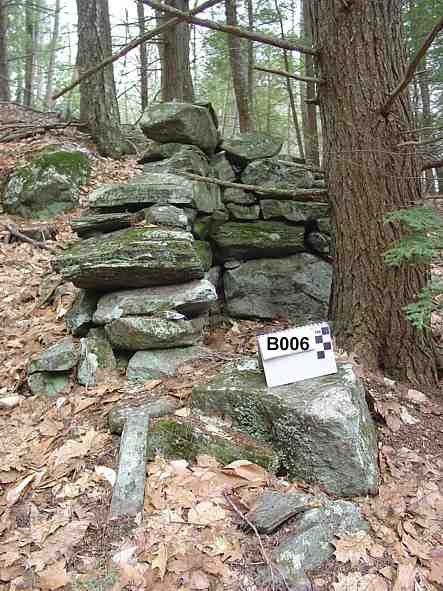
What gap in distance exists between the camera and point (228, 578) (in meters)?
1.91

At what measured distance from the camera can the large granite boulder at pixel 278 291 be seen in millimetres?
5270

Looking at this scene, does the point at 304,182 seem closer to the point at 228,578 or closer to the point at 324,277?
the point at 324,277

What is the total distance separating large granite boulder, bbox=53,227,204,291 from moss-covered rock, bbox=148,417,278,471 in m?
1.39

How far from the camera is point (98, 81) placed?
7.58m

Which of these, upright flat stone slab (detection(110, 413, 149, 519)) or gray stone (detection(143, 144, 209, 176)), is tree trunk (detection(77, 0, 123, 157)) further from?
upright flat stone slab (detection(110, 413, 149, 519))

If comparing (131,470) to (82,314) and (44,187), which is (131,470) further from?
(44,187)

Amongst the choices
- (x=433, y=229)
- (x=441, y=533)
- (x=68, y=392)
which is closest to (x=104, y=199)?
(x=68, y=392)

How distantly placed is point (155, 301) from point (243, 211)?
2.15 m

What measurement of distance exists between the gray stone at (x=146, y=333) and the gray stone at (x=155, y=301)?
10 centimetres

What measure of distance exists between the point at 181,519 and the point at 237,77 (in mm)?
8464

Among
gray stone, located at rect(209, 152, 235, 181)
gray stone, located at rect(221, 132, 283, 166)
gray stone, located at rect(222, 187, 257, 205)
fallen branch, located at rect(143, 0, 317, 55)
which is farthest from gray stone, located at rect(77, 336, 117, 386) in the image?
gray stone, located at rect(221, 132, 283, 166)

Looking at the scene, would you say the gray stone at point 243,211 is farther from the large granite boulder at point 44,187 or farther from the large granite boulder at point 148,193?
the large granite boulder at point 44,187

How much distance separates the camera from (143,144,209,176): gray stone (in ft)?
15.9

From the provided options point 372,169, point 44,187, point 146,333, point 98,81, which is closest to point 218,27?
point 372,169
